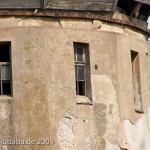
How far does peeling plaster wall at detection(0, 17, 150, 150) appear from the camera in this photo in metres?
19.0

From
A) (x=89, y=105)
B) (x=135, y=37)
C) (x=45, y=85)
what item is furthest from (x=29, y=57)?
(x=135, y=37)

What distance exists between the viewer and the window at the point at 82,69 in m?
19.8

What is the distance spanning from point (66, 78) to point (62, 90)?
0.36m

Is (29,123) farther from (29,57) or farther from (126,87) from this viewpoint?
(126,87)

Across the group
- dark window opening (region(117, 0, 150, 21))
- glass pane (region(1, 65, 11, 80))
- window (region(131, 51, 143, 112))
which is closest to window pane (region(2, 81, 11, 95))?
glass pane (region(1, 65, 11, 80))

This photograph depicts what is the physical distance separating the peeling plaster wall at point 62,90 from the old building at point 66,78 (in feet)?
0.08

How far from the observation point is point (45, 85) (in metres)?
19.1

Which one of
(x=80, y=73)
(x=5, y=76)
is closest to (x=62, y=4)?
(x=80, y=73)

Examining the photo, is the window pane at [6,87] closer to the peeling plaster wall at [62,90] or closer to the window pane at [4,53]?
the peeling plaster wall at [62,90]

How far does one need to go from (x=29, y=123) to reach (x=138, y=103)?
147 inches

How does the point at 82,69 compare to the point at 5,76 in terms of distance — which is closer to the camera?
the point at 5,76

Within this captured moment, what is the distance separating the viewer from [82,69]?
19.9 meters

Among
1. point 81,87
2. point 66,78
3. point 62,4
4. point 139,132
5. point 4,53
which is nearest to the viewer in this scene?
point 66,78

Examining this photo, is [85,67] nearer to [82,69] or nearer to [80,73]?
[82,69]
